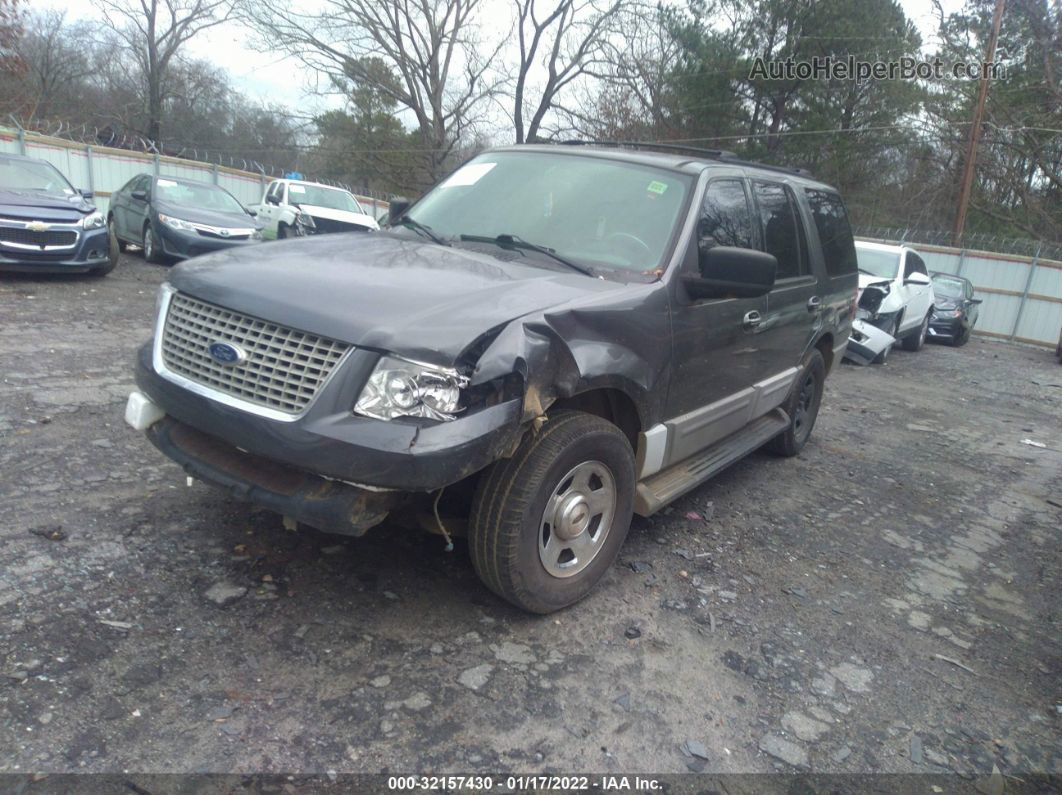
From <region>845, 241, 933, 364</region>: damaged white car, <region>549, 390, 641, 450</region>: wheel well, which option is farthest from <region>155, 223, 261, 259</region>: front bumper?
<region>549, 390, 641, 450</region>: wheel well

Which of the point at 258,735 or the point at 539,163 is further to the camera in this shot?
the point at 539,163

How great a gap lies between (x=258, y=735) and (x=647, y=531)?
2441mm

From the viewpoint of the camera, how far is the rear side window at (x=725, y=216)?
389 cm

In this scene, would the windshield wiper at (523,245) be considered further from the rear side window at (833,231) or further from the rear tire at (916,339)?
the rear tire at (916,339)

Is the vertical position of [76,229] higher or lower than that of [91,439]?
higher

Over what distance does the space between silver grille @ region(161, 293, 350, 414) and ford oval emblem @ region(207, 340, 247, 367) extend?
0.06ft

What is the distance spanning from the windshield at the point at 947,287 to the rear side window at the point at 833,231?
12053mm

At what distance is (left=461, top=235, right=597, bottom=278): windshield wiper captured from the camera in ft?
11.7

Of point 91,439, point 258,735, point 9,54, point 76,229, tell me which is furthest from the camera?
point 9,54

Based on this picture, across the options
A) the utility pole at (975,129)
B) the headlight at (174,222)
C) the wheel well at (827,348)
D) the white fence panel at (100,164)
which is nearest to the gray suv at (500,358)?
the wheel well at (827,348)

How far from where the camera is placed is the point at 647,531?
4.31 meters

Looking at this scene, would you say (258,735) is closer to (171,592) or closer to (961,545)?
(171,592)

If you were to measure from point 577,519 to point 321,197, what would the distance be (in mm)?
15043

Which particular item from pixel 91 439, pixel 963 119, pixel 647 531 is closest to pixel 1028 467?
pixel 647 531
